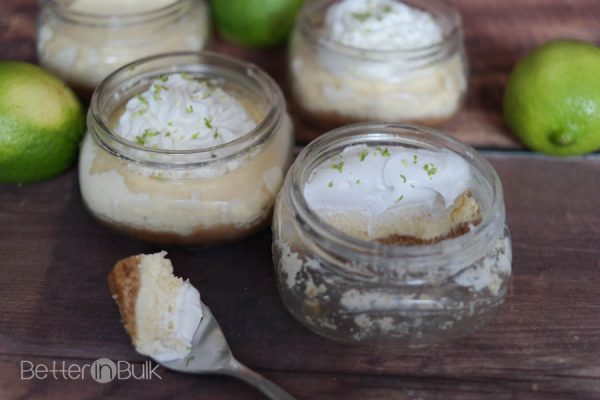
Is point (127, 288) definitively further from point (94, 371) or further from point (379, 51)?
point (379, 51)

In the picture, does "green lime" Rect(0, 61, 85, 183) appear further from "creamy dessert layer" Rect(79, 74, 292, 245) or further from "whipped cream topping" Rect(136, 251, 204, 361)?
"whipped cream topping" Rect(136, 251, 204, 361)

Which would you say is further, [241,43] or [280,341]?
[241,43]

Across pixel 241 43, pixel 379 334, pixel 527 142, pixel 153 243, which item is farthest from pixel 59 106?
pixel 527 142

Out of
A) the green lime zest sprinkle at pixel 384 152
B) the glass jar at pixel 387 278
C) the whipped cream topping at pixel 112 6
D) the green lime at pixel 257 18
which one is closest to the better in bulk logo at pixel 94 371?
the glass jar at pixel 387 278

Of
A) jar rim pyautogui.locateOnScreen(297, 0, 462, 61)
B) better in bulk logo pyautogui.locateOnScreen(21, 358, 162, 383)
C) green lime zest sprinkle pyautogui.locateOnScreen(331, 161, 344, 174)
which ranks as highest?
jar rim pyautogui.locateOnScreen(297, 0, 462, 61)

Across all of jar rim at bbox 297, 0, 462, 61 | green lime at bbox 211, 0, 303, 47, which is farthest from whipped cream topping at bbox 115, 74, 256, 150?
green lime at bbox 211, 0, 303, 47

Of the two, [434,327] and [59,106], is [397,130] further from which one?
[59,106]
